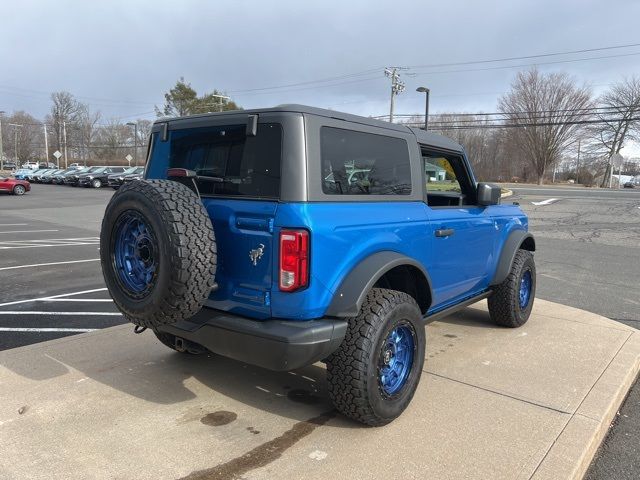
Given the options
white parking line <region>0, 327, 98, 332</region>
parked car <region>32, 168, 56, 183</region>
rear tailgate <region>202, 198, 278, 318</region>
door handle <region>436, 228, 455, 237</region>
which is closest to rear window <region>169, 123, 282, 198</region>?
rear tailgate <region>202, 198, 278, 318</region>

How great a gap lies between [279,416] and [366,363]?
2.49ft

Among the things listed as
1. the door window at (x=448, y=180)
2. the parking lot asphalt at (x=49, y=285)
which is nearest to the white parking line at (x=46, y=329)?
the parking lot asphalt at (x=49, y=285)

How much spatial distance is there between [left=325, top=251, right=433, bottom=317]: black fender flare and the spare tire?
0.73 meters

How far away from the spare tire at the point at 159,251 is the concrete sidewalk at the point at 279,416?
0.76 meters

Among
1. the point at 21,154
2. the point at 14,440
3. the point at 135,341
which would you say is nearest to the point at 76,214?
the point at 135,341

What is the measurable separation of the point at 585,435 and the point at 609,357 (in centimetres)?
165

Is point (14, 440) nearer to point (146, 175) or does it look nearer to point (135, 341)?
point (135, 341)

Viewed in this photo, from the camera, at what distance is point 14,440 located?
279 centimetres

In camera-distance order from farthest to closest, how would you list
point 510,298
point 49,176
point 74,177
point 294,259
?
point 49,176, point 74,177, point 510,298, point 294,259

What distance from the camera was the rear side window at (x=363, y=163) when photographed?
9.80ft

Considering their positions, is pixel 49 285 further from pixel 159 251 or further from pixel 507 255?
pixel 507 255

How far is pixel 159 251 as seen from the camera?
8.70 ft

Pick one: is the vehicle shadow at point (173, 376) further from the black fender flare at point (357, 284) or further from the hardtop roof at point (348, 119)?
the hardtop roof at point (348, 119)

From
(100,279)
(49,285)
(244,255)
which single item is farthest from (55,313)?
(244,255)
